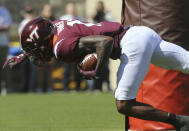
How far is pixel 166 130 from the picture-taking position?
245 inches

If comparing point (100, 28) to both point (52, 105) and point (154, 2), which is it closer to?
point (154, 2)

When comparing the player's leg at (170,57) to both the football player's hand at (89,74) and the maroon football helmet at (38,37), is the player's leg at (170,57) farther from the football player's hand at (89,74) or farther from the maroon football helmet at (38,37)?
the maroon football helmet at (38,37)

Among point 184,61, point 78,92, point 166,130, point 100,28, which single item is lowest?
point 78,92

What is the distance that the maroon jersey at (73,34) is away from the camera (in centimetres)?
525

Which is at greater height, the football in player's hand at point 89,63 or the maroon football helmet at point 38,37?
the maroon football helmet at point 38,37

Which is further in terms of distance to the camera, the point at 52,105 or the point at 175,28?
the point at 52,105

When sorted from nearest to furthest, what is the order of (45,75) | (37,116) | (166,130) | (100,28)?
(100,28) → (166,130) → (37,116) → (45,75)

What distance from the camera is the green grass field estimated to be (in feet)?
24.1

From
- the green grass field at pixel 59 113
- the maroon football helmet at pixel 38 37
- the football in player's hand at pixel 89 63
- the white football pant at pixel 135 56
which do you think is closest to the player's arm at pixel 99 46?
the football in player's hand at pixel 89 63

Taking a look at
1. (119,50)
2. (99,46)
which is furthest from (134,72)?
(99,46)

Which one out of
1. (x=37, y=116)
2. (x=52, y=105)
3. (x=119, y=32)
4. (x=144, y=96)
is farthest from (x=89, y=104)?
(x=119, y=32)

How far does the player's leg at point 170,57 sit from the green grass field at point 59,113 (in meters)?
1.77

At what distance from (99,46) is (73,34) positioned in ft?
1.12

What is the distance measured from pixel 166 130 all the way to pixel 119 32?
55.7 inches
